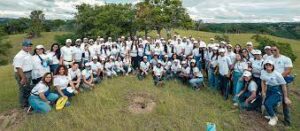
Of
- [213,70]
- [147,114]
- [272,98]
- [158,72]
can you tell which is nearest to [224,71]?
[213,70]

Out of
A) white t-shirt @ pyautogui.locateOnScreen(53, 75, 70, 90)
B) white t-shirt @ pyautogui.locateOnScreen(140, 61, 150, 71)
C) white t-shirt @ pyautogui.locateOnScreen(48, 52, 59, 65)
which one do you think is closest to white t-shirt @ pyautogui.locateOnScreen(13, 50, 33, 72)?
white t-shirt @ pyautogui.locateOnScreen(53, 75, 70, 90)

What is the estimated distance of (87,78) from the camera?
14.2 m

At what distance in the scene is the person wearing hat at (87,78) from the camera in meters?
13.9

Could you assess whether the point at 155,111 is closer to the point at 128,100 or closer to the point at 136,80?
the point at 128,100

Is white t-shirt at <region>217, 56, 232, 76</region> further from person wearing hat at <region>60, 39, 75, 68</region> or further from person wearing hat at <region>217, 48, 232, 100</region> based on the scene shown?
person wearing hat at <region>60, 39, 75, 68</region>

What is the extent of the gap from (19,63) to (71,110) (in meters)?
2.31

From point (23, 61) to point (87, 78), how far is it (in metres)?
3.66

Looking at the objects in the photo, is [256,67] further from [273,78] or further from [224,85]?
[224,85]

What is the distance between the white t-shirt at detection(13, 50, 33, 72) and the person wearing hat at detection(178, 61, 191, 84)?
722cm

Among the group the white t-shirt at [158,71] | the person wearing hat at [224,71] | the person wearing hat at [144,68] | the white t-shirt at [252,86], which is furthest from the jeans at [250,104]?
the person wearing hat at [144,68]

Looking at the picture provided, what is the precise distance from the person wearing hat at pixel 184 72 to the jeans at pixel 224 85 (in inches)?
72.7

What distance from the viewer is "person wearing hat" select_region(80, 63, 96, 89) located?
45.6 ft

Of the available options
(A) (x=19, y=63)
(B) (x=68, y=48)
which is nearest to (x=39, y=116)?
(A) (x=19, y=63)

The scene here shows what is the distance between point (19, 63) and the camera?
10.8 meters
